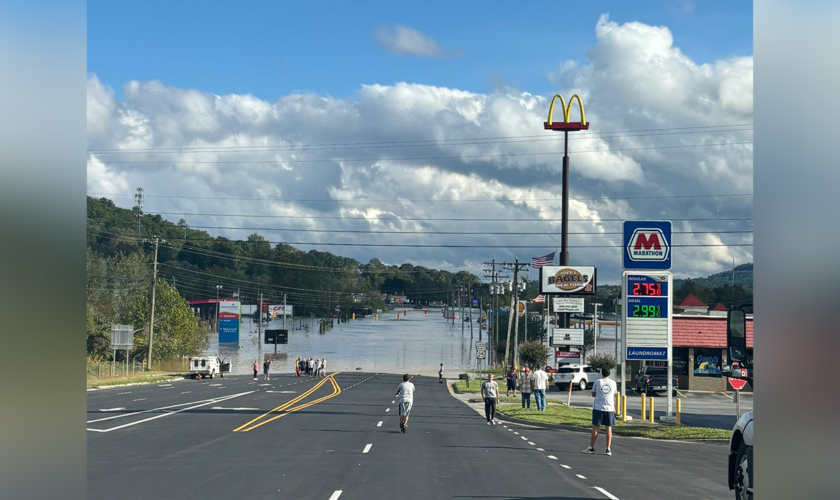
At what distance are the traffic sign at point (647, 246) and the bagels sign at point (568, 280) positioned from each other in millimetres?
38467

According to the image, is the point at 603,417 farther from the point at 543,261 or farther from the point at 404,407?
the point at 543,261

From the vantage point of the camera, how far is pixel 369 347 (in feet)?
444

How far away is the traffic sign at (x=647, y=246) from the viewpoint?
1182 inches

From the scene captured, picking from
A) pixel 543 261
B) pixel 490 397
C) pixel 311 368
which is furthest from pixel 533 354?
pixel 490 397

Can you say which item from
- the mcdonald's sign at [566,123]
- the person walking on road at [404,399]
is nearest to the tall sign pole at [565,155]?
the mcdonald's sign at [566,123]

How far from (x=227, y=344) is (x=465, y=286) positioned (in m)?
61.6

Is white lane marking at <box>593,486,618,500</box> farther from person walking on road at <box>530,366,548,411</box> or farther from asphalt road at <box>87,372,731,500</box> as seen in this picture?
person walking on road at <box>530,366,548,411</box>

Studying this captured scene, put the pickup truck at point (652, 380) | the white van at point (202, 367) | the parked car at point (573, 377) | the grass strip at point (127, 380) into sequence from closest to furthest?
the pickup truck at point (652, 380) < the grass strip at point (127, 380) < the parked car at point (573, 377) < the white van at point (202, 367)

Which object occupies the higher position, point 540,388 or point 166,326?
point 540,388

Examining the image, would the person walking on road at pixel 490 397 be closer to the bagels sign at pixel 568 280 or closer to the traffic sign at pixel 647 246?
the traffic sign at pixel 647 246

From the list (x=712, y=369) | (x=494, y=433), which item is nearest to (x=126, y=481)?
(x=494, y=433)

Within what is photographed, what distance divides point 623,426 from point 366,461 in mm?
12563

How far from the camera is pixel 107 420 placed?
2692 cm

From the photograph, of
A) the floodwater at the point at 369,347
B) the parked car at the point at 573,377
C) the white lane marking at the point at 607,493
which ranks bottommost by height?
the floodwater at the point at 369,347
